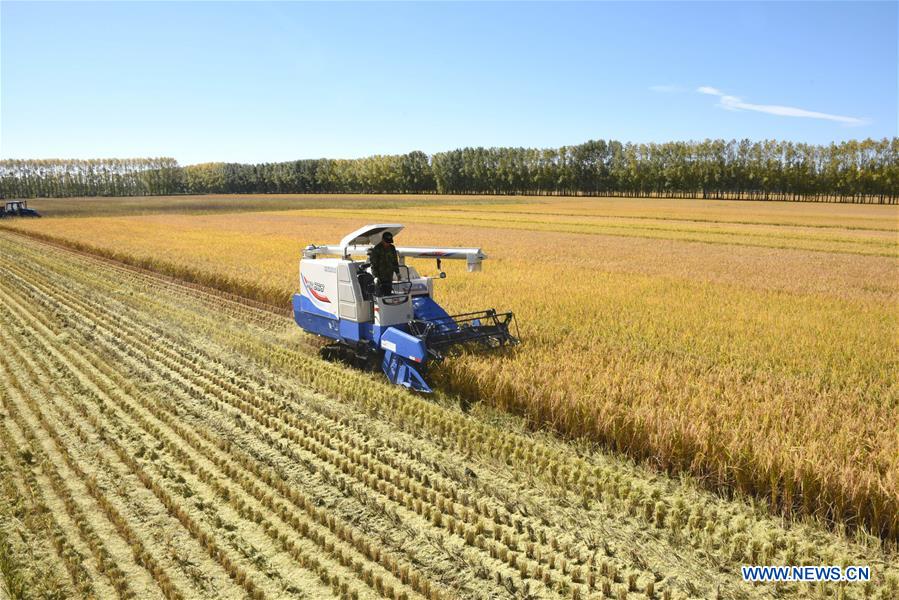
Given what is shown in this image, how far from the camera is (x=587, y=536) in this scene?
5324 millimetres

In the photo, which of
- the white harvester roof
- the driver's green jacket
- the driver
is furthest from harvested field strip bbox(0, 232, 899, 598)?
the white harvester roof

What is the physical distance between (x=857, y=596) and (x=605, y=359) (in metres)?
4.83

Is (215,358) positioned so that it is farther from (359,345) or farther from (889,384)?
(889,384)

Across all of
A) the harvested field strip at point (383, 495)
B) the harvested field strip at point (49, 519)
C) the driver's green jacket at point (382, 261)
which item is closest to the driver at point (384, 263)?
the driver's green jacket at point (382, 261)

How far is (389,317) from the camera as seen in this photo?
9312 mm

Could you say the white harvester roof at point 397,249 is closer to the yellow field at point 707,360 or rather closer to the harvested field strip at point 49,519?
the yellow field at point 707,360

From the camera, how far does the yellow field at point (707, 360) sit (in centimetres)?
585

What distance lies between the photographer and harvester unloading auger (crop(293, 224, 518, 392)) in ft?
28.9

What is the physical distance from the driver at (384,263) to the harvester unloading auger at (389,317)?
11cm

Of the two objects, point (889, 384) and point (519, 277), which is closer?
point (889, 384)

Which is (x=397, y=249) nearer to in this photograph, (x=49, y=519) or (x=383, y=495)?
(x=383, y=495)

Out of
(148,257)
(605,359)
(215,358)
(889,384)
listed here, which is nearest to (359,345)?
(215,358)

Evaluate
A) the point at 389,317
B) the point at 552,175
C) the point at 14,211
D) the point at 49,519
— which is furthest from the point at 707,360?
the point at 552,175

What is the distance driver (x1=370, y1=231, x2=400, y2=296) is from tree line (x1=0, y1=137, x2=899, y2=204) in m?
98.5
